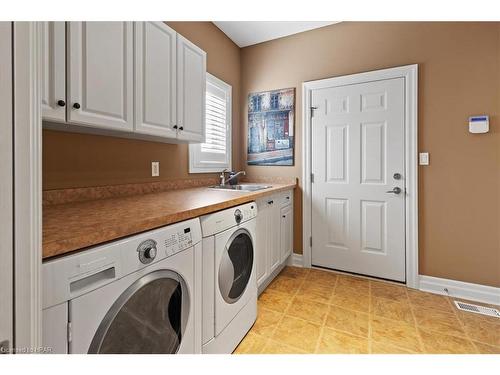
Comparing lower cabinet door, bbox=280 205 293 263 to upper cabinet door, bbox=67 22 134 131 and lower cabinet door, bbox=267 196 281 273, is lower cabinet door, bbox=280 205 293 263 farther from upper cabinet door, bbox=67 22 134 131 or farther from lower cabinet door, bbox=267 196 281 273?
upper cabinet door, bbox=67 22 134 131

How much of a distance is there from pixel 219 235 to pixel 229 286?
1.14 ft

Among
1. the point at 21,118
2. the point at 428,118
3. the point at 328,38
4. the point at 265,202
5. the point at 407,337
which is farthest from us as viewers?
the point at 328,38

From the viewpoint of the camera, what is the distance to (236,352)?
147 cm

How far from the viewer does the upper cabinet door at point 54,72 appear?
1000 millimetres

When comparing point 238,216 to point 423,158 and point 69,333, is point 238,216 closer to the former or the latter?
point 69,333

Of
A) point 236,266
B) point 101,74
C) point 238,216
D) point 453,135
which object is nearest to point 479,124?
point 453,135

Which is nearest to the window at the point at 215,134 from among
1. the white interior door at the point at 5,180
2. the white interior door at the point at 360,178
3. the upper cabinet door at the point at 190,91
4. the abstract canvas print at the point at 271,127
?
the abstract canvas print at the point at 271,127

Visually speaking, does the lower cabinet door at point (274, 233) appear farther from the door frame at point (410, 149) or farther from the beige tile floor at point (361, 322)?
the door frame at point (410, 149)

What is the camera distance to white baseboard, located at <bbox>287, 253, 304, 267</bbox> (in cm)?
281

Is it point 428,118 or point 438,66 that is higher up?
point 438,66

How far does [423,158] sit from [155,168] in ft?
7.68

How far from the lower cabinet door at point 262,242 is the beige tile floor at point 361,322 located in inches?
A: 9.6

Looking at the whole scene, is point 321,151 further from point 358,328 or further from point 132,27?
point 132,27

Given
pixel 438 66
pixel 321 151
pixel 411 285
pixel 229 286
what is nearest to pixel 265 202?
pixel 229 286
